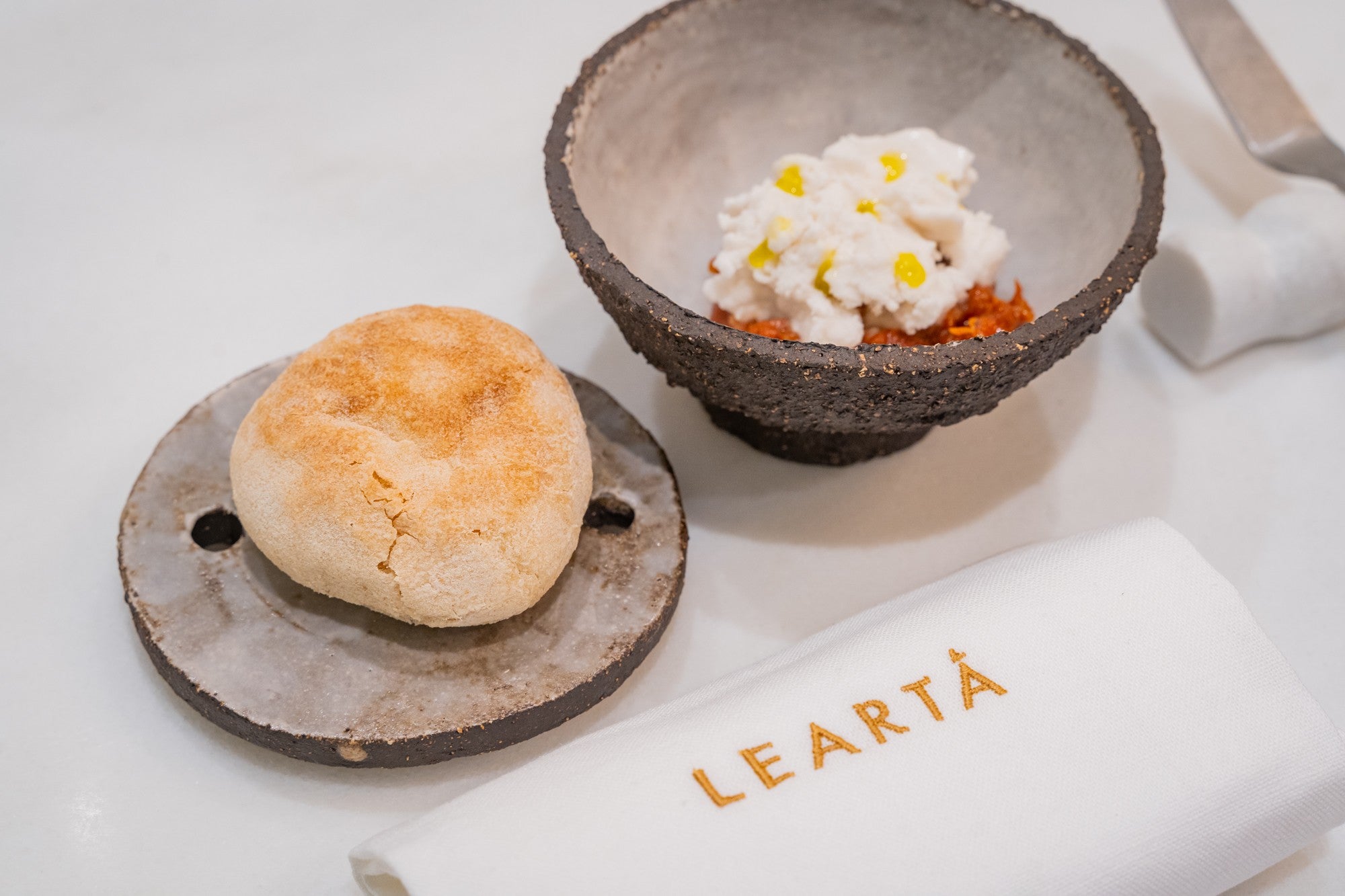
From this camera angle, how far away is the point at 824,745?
0.95 metres

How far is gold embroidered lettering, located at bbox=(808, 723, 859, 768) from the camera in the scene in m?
0.94

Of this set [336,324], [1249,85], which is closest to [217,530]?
[336,324]

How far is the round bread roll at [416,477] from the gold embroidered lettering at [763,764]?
27 cm

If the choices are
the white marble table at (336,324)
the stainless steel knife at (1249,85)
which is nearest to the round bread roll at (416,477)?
the white marble table at (336,324)

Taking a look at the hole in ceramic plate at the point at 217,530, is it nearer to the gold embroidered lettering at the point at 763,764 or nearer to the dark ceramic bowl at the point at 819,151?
the dark ceramic bowl at the point at 819,151

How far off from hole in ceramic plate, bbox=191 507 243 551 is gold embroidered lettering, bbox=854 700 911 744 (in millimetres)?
672

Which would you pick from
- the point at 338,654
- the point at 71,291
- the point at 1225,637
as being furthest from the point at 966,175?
the point at 71,291

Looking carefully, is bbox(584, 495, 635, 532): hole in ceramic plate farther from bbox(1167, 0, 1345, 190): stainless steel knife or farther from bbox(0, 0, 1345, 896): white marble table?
bbox(1167, 0, 1345, 190): stainless steel knife

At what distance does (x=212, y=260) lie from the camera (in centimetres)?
162

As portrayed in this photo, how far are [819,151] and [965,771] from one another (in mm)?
958

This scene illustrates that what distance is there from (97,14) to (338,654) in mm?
1352

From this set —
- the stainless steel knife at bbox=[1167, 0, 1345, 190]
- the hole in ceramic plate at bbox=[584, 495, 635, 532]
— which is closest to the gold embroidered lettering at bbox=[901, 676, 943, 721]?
the hole in ceramic plate at bbox=[584, 495, 635, 532]

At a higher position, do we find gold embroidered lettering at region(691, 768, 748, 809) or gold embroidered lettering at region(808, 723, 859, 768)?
gold embroidered lettering at region(691, 768, 748, 809)

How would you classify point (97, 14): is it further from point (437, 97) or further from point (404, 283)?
point (404, 283)
